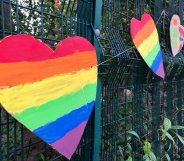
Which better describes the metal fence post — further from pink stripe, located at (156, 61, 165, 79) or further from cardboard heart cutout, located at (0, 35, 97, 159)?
pink stripe, located at (156, 61, 165, 79)

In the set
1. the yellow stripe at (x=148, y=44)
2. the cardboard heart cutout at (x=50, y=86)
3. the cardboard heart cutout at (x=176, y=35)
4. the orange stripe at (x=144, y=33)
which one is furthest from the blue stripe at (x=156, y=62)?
the cardboard heart cutout at (x=50, y=86)

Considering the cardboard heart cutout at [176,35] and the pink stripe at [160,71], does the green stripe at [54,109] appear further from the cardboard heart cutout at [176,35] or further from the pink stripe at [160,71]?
the cardboard heart cutout at [176,35]

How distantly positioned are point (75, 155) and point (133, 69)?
0.94 metres

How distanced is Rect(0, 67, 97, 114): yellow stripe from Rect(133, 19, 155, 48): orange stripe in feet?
2.52

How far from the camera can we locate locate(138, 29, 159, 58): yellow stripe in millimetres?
2770

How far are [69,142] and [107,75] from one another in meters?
0.64

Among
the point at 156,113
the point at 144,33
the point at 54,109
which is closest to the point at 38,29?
the point at 54,109

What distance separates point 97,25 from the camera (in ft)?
7.20

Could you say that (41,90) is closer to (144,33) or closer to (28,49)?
(28,49)

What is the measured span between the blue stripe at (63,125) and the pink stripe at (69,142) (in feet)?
0.07

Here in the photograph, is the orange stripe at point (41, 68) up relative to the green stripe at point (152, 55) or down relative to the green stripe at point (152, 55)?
up

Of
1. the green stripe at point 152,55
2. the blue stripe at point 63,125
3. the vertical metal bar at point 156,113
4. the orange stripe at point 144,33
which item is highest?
the orange stripe at point 144,33

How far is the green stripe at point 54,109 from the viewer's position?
1555mm

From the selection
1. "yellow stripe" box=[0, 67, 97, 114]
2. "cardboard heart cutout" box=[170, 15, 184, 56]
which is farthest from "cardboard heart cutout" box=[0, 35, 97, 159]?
"cardboard heart cutout" box=[170, 15, 184, 56]
